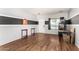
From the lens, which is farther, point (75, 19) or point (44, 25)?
point (44, 25)

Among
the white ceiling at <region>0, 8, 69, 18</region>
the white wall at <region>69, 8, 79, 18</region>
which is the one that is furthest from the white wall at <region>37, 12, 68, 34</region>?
the white wall at <region>69, 8, 79, 18</region>

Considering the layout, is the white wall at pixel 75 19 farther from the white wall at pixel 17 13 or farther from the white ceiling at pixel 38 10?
the white wall at pixel 17 13

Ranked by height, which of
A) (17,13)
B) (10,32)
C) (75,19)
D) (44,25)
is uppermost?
(17,13)

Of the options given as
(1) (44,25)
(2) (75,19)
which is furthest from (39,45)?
(2) (75,19)

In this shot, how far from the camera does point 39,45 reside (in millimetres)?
1717

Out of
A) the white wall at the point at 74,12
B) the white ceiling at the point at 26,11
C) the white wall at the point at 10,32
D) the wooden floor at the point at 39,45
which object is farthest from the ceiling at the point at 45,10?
the wooden floor at the point at 39,45

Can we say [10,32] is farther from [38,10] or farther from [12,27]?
[38,10]

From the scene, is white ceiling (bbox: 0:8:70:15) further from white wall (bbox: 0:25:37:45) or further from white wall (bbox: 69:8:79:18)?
white wall (bbox: 0:25:37:45)

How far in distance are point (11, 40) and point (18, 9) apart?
24.2 inches

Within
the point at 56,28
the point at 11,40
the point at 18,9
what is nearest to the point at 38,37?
the point at 56,28

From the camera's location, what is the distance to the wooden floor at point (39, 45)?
66.0 inches

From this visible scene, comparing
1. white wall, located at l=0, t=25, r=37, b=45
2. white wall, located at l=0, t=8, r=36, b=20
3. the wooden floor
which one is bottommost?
the wooden floor

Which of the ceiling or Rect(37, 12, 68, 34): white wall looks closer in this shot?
the ceiling

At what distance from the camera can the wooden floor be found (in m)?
1.68
